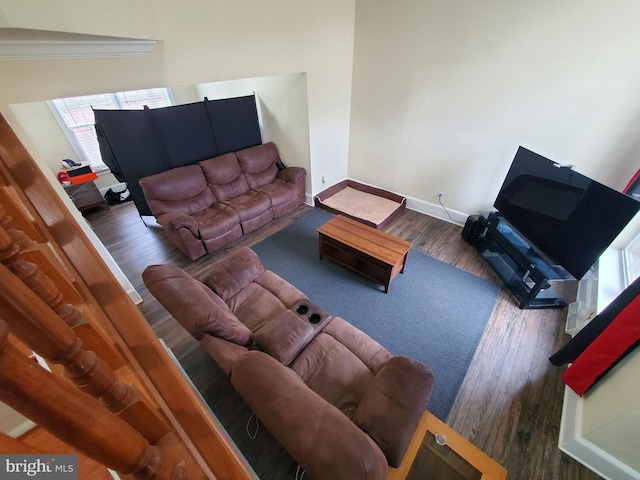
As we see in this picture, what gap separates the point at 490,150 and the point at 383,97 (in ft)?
4.99

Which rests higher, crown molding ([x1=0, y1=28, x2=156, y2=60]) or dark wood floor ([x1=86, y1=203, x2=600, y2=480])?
crown molding ([x1=0, y1=28, x2=156, y2=60])

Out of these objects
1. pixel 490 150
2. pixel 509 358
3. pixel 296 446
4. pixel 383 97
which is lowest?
pixel 509 358

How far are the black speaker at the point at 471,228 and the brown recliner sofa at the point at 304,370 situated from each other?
2152 millimetres

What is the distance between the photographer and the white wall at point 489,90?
217 centimetres

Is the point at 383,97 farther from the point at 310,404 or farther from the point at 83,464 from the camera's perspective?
the point at 83,464

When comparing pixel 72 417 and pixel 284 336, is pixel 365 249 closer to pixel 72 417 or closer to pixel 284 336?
pixel 284 336

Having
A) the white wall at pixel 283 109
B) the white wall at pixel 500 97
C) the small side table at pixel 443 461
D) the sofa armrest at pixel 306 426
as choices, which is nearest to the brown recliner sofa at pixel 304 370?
the sofa armrest at pixel 306 426

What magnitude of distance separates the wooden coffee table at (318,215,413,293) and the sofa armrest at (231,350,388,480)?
4.85ft

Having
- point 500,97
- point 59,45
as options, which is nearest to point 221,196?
point 59,45

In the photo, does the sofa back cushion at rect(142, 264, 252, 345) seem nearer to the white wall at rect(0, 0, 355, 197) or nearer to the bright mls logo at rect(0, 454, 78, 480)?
the bright mls logo at rect(0, 454, 78, 480)

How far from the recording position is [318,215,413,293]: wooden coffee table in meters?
2.43

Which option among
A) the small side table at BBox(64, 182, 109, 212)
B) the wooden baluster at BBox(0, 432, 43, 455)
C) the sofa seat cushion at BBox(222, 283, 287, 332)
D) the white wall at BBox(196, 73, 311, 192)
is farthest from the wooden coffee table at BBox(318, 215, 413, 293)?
the small side table at BBox(64, 182, 109, 212)

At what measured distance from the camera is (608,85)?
218 cm

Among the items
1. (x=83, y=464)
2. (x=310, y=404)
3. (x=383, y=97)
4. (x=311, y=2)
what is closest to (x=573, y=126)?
(x=383, y=97)
